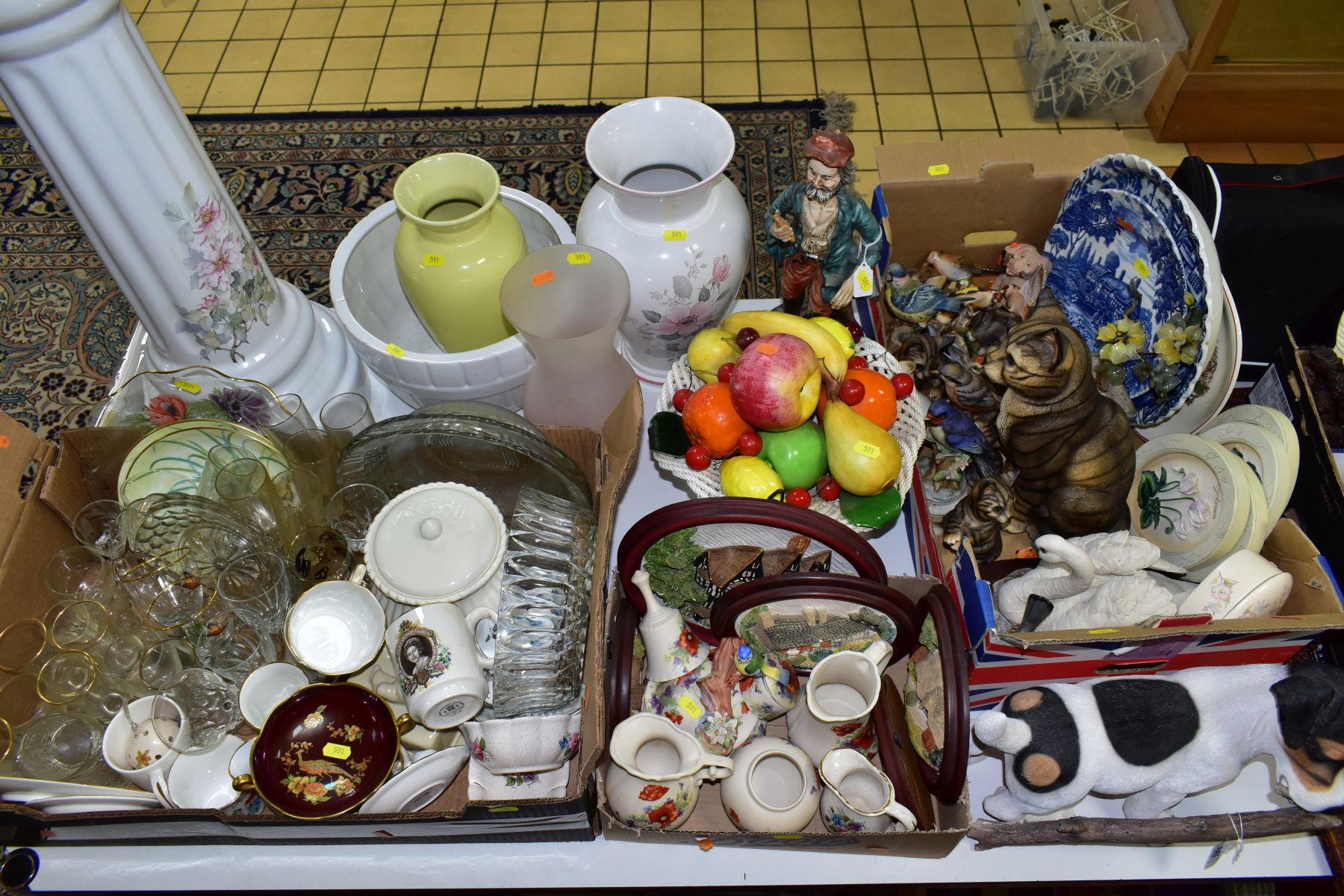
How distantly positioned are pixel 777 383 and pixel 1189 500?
20.3 inches

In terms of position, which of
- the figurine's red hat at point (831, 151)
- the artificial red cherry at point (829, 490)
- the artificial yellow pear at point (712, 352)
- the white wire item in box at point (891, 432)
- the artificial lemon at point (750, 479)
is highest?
the figurine's red hat at point (831, 151)

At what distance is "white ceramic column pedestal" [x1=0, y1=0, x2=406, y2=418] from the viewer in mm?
951

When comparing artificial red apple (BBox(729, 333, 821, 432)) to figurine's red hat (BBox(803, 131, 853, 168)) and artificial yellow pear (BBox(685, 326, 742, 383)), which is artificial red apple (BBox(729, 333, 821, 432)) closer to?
artificial yellow pear (BBox(685, 326, 742, 383))

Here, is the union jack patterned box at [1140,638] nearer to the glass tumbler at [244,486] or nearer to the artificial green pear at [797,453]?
the artificial green pear at [797,453]

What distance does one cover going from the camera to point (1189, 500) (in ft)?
3.55

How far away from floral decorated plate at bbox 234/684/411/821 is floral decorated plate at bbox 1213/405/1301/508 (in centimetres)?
107

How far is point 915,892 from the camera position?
1565 millimetres

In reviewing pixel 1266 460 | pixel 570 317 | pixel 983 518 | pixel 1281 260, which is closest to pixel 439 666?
pixel 570 317

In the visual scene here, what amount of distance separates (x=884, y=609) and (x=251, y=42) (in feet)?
A: 9.68

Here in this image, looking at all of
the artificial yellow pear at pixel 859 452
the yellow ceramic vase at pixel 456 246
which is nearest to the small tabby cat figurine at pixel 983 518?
the artificial yellow pear at pixel 859 452

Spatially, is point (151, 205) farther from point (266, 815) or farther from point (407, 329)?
point (266, 815)

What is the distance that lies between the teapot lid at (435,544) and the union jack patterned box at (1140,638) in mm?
549

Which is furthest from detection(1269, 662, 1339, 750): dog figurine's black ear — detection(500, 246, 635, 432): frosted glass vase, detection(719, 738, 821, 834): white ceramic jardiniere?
detection(500, 246, 635, 432): frosted glass vase

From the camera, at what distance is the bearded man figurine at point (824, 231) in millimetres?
1228
